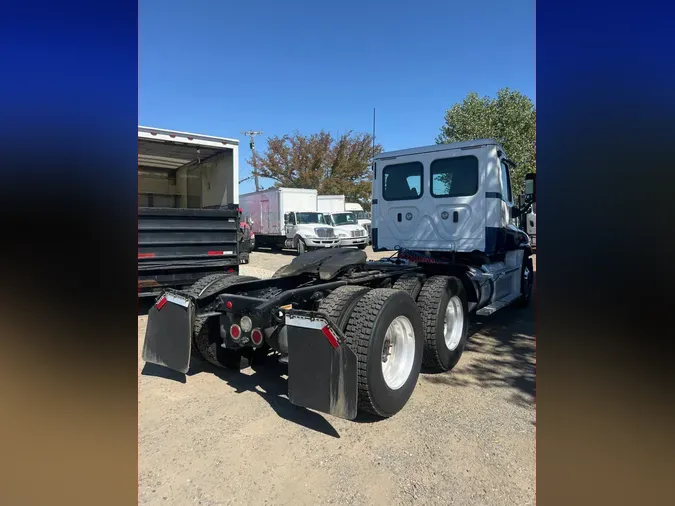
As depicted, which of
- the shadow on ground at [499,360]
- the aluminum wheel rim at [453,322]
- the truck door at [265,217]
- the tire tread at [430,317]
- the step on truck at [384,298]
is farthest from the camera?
the truck door at [265,217]

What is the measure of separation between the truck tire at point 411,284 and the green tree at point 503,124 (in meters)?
11.3

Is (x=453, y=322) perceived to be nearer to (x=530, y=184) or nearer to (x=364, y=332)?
(x=364, y=332)

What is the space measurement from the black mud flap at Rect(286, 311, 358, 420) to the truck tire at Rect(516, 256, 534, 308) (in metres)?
5.78

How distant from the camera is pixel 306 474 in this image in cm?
268

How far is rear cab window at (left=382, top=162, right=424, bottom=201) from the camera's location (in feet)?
20.7

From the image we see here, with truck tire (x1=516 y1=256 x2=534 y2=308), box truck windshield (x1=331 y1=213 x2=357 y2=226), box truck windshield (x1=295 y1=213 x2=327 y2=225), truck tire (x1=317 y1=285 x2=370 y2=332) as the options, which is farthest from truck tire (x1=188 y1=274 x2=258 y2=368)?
box truck windshield (x1=331 y1=213 x2=357 y2=226)

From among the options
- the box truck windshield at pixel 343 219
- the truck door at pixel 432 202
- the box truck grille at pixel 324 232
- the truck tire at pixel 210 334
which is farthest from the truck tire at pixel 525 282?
the box truck windshield at pixel 343 219

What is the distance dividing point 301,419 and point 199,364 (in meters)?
1.89

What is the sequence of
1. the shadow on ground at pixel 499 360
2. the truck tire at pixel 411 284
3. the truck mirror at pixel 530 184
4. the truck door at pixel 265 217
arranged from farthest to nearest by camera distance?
the truck door at pixel 265 217, the truck mirror at pixel 530 184, the truck tire at pixel 411 284, the shadow on ground at pixel 499 360

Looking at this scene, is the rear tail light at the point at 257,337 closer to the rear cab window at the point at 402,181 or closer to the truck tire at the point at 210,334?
the truck tire at the point at 210,334

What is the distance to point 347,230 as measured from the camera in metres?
21.1

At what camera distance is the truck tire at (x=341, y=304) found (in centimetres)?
338

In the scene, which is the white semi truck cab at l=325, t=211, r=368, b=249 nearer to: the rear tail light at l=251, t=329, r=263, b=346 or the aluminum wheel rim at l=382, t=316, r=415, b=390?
the aluminum wheel rim at l=382, t=316, r=415, b=390
